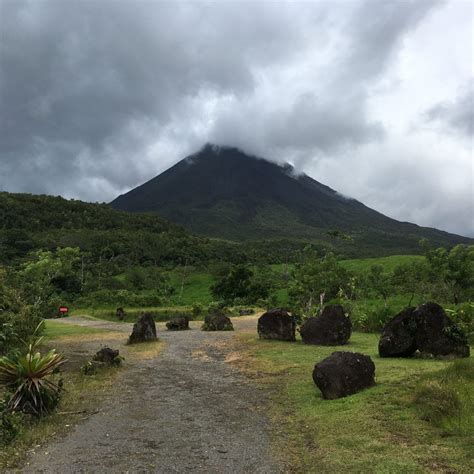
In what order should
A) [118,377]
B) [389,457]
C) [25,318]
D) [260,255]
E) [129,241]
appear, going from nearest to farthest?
1. [389,457]
2. [118,377]
3. [25,318]
4. [129,241]
5. [260,255]

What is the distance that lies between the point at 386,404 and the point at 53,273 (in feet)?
79.3

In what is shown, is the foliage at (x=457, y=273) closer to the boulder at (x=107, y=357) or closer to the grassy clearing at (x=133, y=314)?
the boulder at (x=107, y=357)

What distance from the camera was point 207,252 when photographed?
9844 cm

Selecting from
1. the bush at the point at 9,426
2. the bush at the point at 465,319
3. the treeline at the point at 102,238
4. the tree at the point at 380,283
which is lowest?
the bush at the point at 9,426

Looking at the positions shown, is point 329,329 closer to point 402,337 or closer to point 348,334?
point 348,334

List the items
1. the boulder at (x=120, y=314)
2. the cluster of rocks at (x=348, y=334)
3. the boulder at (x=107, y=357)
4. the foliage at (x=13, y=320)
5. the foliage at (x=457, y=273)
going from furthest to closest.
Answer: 1. the boulder at (x=120, y=314)
2. the foliage at (x=457, y=273)
3. the foliage at (x=13, y=320)
4. the boulder at (x=107, y=357)
5. the cluster of rocks at (x=348, y=334)

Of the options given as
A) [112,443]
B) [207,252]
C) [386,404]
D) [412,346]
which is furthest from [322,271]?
[207,252]

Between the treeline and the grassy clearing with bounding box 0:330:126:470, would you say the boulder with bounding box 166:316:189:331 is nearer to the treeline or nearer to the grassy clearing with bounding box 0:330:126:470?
the grassy clearing with bounding box 0:330:126:470

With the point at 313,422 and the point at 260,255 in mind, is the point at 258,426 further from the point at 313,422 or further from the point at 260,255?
the point at 260,255

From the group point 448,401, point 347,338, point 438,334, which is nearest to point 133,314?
point 347,338

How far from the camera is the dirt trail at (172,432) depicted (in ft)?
22.1

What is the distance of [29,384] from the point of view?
9.12m

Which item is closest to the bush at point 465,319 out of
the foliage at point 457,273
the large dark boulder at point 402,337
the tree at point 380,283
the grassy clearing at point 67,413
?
the large dark boulder at point 402,337

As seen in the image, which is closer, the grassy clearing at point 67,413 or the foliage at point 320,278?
the grassy clearing at point 67,413
